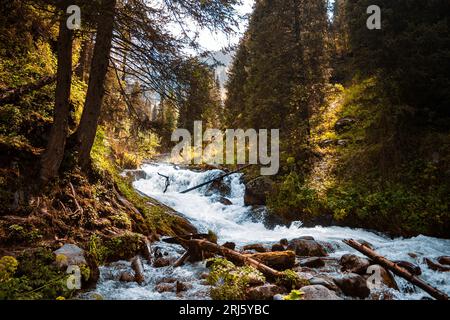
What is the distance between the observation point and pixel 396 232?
38.8 feet

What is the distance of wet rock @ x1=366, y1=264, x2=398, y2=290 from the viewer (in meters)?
6.74

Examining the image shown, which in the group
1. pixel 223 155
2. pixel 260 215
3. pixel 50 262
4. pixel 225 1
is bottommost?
pixel 260 215

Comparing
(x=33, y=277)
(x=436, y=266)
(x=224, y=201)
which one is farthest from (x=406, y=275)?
(x=224, y=201)

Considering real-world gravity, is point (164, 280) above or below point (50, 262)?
below

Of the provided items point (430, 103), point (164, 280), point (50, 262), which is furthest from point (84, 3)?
point (430, 103)

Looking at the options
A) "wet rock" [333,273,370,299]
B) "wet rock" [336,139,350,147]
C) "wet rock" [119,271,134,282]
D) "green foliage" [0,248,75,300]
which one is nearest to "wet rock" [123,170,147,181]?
"wet rock" [336,139,350,147]

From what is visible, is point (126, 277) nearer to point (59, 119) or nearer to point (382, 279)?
point (59, 119)

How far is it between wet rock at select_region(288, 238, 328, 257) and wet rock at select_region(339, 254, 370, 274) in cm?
115

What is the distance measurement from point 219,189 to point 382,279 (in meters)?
14.9

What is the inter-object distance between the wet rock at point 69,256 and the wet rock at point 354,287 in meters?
4.91

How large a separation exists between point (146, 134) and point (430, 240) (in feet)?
30.8

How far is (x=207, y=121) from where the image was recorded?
12.1 m

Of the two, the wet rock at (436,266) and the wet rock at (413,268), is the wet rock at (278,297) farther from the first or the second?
the wet rock at (436,266)
